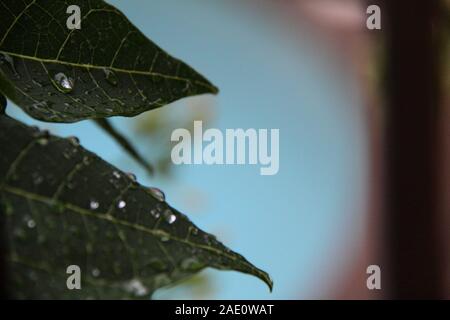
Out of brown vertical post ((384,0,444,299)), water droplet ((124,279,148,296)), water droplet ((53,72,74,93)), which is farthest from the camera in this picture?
brown vertical post ((384,0,444,299))

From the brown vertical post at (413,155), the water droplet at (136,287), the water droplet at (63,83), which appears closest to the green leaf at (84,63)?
the water droplet at (63,83)

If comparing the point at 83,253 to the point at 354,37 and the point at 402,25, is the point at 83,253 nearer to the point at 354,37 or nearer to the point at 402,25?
the point at 402,25

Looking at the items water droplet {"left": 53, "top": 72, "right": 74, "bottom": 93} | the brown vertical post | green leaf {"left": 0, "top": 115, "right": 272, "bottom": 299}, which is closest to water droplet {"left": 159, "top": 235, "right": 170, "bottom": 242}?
green leaf {"left": 0, "top": 115, "right": 272, "bottom": 299}

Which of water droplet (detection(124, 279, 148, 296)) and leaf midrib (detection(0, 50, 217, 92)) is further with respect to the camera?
leaf midrib (detection(0, 50, 217, 92))

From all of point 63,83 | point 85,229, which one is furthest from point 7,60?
point 85,229

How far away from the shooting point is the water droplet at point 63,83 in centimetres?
31

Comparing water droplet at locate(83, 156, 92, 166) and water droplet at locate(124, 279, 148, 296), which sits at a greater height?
water droplet at locate(83, 156, 92, 166)

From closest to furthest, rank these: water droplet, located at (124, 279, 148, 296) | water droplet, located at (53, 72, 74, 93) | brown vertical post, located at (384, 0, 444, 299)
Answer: water droplet, located at (124, 279, 148, 296)
water droplet, located at (53, 72, 74, 93)
brown vertical post, located at (384, 0, 444, 299)

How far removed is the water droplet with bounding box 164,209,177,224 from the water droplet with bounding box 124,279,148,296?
31mm

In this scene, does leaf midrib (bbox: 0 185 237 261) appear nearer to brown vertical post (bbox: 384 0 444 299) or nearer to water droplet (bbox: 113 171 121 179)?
water droplet (bbox: 113 171 121 179)

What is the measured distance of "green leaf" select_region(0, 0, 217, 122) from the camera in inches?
11.9

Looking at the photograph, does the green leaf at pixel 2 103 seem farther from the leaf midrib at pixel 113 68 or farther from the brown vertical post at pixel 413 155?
the brown vertical post at pixel 413 155
